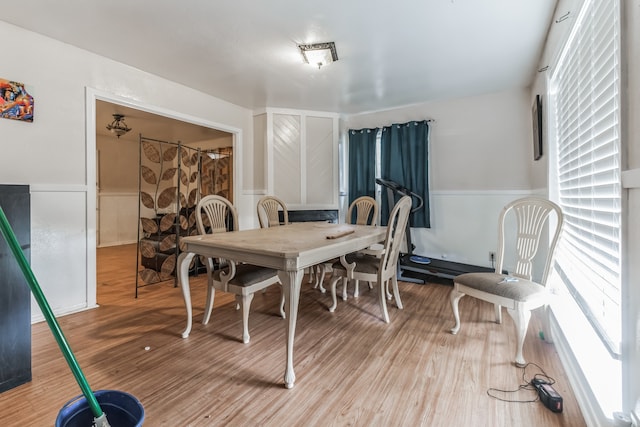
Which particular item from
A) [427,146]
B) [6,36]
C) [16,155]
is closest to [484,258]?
[427,146]

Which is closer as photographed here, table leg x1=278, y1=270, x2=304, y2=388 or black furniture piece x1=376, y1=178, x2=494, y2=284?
table leg x1=278, y1=270, x2=304, y2=388

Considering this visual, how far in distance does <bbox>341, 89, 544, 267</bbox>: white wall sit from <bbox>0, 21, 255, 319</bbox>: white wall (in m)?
3.68

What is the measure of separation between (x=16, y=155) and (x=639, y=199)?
3648mm

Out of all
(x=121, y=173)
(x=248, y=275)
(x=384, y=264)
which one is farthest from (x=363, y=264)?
(x=121, y=173)

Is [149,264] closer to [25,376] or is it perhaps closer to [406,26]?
[25,376]

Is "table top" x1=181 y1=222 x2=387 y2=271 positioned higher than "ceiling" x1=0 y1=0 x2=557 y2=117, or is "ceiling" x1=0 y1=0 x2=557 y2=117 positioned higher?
"ceiling" x1=0 y1=0 x2=557 y2=117

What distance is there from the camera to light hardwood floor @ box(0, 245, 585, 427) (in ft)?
4.44

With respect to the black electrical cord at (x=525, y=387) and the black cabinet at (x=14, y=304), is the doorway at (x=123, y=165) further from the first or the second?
the black electrical cord at (x=525, y=387)

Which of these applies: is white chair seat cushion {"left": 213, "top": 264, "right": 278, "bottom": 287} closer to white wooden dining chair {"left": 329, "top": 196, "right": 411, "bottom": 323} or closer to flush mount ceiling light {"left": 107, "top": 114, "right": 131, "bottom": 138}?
white wooden dining chair {"left": 329, "top": 196, "right": 411, "bottom": 323}

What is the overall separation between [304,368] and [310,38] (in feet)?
8.01

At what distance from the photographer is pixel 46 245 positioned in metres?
2.40

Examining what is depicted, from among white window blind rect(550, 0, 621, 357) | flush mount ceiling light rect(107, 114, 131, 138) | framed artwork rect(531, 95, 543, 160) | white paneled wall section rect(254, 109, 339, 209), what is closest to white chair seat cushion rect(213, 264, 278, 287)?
white window blind rect(550, 0, 621, 357)

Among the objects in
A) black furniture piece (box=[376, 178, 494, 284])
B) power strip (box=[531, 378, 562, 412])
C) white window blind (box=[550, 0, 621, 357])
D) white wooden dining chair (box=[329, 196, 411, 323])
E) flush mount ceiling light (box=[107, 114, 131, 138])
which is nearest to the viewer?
white window blind (box=[550, 0, 621, 357])

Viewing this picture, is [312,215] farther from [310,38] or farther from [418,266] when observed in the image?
[310,38]
